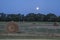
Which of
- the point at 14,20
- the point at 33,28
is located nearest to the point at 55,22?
the point at 33,28

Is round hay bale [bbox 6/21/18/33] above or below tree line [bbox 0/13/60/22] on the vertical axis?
below

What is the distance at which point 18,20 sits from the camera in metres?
12.2

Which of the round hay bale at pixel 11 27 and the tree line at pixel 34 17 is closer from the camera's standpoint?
the round hay bale at pixel 11 27

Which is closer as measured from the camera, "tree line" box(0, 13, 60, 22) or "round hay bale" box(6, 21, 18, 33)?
"round hay bale" box(6, 21, 18, 33)

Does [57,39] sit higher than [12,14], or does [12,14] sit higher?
[12,14]

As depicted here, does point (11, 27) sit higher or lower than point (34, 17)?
lower

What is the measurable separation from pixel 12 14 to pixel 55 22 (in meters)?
3.06

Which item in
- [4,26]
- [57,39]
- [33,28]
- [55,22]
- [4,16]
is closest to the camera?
[57,39]

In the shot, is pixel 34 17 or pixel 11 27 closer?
Result: pixel 11 27

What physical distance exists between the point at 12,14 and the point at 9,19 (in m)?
0.36

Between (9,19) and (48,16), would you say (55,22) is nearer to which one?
(48,16)

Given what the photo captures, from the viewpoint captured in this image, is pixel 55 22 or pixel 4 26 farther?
pixel 55 22

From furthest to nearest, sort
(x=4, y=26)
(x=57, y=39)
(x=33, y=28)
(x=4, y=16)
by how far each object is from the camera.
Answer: (x=33, y=28) < (x=4, y=26) < (x=4, y=16) < (x=57, y=39)

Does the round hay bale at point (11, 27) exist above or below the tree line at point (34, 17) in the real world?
below
